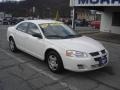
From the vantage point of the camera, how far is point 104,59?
232 inches

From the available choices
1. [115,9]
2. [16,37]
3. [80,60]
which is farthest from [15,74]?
[115,9]

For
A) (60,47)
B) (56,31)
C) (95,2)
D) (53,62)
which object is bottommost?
(53,62)

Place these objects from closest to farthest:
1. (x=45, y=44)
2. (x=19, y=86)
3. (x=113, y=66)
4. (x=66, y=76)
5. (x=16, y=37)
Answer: (x=19, y=86) < (x=66, y=76) < (x=45, y=44) < (x=113, y=66) < (x=16, y=37)

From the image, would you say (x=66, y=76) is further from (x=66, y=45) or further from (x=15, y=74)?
(x=15, y=74)

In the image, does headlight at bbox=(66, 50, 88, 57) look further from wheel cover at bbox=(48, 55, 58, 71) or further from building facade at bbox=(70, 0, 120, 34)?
building facade at bbox=(70, 0, 120, 34)

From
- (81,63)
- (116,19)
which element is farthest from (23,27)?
(116,19)

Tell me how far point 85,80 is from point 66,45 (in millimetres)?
1094

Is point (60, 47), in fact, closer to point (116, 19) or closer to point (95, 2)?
point (95, 2)

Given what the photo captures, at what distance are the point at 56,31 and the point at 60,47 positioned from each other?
1112 millimetres

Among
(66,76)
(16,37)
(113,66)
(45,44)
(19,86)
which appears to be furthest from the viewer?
(16,37)

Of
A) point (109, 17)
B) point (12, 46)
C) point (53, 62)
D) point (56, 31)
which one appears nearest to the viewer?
point (53, 62)

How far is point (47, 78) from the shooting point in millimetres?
5594

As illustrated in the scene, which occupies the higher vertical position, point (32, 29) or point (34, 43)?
point (32, 29)

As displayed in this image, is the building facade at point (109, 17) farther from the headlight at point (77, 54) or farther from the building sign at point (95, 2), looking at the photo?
the headlight at point (77, 54)
